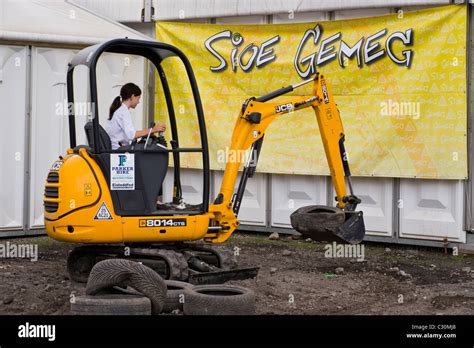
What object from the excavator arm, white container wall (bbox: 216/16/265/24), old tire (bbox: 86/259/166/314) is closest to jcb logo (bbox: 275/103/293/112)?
the excavator arm

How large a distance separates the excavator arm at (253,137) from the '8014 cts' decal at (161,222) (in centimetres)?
54

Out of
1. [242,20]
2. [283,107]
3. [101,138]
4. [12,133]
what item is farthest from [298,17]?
[101,138]

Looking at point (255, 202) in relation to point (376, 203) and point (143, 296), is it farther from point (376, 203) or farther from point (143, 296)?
point (143, 296)

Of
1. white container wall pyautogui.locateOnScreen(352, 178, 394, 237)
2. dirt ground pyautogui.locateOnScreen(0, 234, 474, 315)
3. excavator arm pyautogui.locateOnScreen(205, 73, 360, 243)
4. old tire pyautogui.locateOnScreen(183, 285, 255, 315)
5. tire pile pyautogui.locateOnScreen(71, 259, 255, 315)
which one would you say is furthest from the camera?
white container wall pyautogui.locateOnScreen(352, 178, 394, 237)

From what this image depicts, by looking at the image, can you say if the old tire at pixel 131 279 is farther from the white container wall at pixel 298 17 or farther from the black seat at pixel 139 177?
the white container wall at pixel 298 17

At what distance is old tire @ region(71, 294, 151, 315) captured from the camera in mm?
7082

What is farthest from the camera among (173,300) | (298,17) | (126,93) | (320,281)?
(298,17)

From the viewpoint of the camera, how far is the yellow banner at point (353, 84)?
1105 centimetres

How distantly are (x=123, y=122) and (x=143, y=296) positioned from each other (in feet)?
7.44

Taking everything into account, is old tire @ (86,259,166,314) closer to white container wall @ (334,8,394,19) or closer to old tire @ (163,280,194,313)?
old tire @ (163,280,194,313)

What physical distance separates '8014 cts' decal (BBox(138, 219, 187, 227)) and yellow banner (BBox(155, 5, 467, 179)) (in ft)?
11.7

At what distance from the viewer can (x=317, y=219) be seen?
9836 mm

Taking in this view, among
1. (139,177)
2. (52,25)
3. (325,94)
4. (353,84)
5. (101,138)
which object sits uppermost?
(52,25)

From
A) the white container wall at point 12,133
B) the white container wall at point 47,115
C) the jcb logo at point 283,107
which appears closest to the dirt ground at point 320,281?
the white container wall at point 12,133
